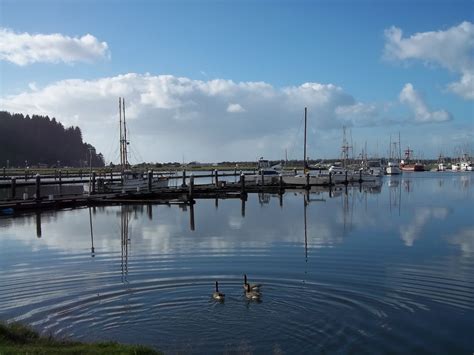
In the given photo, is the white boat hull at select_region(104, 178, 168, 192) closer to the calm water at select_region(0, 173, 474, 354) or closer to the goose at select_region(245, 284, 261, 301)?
the calm water at select_region(0, 173, 474, 354)

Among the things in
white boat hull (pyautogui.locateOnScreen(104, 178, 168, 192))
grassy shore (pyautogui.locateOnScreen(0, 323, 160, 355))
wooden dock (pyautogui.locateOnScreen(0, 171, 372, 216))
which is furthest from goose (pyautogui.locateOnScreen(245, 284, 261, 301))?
white boat hull (pyautogui.locateOnScreen(104, 178, 168, 192))

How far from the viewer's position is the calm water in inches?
504

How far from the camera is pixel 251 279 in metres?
18.6

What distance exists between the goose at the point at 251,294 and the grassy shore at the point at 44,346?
5.67 metres

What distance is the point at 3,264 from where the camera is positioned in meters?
22.4

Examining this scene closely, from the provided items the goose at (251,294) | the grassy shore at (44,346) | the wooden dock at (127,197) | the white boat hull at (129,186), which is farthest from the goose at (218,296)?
the white boat hull at (129,186)

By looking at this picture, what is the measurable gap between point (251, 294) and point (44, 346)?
22.9 feet

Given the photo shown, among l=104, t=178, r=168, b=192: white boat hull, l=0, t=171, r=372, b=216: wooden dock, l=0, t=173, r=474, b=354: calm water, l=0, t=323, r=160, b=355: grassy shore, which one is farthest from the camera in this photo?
l=104, t=178, r=168, b=192: white boat hull

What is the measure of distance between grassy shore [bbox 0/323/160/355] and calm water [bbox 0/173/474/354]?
115 centimetres

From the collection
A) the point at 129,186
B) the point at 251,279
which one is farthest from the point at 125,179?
the point at 251,279

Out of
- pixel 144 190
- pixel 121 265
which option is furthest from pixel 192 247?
pixel 144 190

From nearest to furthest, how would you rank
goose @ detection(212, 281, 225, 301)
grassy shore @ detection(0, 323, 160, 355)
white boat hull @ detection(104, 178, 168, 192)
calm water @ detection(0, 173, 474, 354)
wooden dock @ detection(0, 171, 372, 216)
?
grassy shore @ detection(0, 323, 160, 355)
calm water @ detection(0, 173, 474, 354)
goose @ detection(212, 281, 225, 301)
wooden dock @ detection(0, 171, 372, 216)
white boat hull @ detection(104, 178, 168, 192)

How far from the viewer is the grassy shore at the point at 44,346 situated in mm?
9805

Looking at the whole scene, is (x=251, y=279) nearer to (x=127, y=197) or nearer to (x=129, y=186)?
(x=127, y=197)
